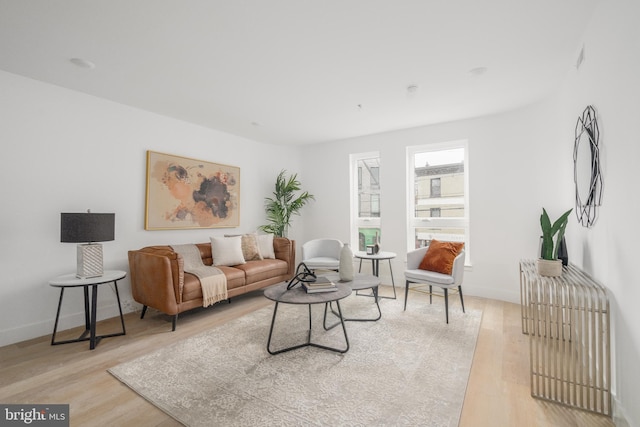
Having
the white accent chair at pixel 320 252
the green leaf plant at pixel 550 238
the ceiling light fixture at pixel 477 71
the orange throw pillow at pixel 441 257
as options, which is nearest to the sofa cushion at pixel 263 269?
the white accent chair at pixel 320 252

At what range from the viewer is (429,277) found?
3309 mm

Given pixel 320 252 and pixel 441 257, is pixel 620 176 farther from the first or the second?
pixel 320 252

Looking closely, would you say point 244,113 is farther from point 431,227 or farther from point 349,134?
point 431,227

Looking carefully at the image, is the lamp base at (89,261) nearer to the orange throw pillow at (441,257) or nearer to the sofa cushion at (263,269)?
the sofa cushion at (263,269)

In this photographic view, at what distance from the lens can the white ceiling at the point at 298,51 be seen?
6.43 ft

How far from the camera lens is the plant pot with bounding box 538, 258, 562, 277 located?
214cm

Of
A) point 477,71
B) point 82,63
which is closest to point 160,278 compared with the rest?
point 82,63

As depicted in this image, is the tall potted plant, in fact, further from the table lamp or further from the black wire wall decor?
the black wire wall decor

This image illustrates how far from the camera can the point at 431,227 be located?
4.62 meters

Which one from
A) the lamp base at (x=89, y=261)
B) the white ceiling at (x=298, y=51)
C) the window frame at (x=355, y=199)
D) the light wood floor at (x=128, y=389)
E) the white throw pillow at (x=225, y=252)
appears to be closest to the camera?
the light wood floor at (x=128, y=389)

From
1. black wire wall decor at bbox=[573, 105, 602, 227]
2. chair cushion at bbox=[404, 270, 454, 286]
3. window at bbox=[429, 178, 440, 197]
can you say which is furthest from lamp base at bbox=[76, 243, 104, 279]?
window at bbox=[429, 178, 440, 197]

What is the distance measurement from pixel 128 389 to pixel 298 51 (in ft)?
9.41

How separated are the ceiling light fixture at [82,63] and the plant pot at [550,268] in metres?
4.15

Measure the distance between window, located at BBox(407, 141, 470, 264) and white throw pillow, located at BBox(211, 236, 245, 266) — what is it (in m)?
2.72
